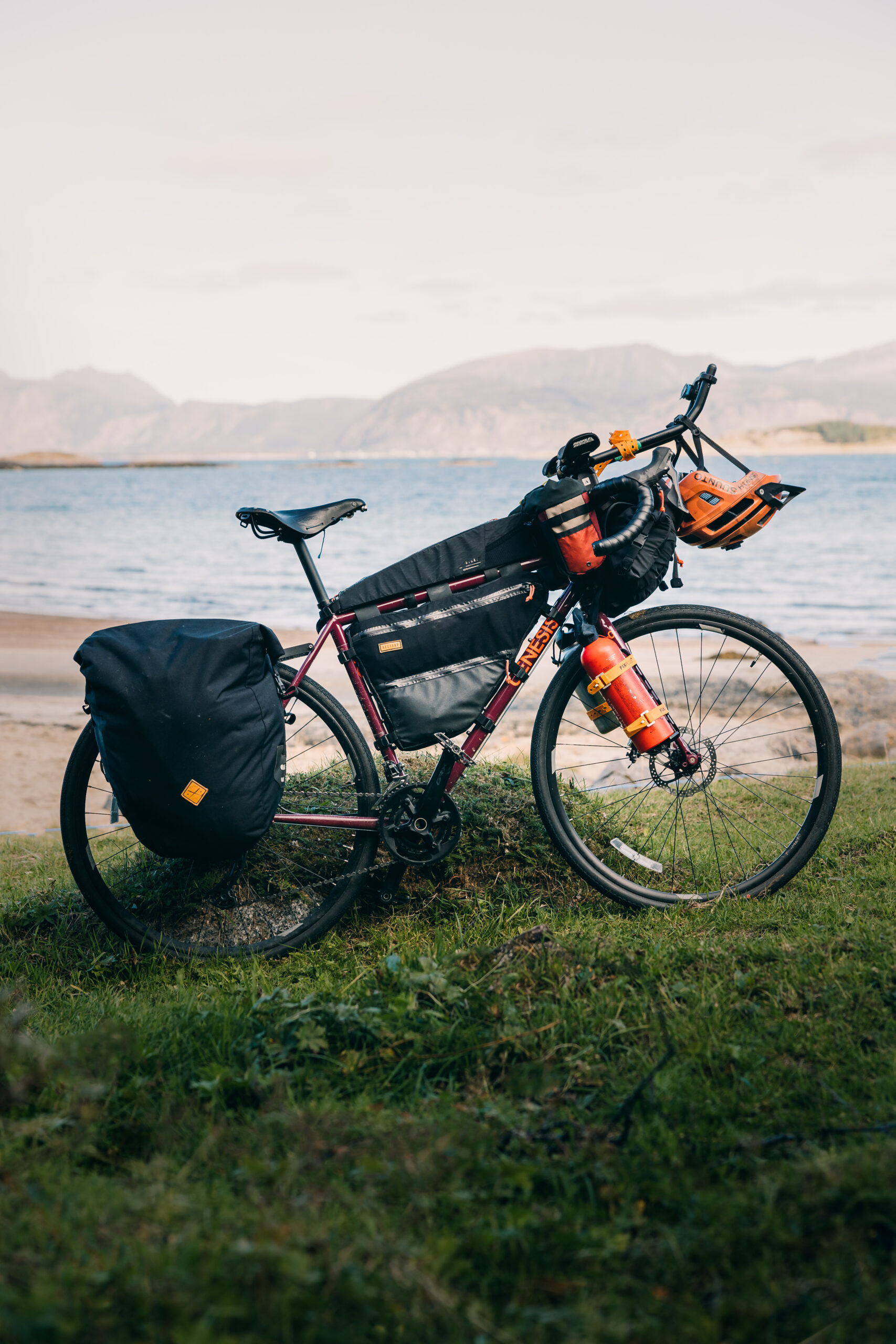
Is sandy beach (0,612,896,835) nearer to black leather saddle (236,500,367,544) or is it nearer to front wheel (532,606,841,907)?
black leather saddle (236,500,367,544)

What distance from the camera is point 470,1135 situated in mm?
1911

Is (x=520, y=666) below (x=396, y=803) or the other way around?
the other way around

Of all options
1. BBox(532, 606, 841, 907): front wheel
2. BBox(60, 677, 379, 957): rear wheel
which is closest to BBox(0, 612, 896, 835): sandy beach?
A: BBox(60, 677, 379, 957): rear wheel

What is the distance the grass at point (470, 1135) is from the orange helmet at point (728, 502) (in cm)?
136

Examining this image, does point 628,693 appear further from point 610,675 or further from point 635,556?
point 635,556

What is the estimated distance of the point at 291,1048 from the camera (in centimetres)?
232

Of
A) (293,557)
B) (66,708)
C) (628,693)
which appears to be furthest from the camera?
(293,557)

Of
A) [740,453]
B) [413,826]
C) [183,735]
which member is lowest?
[413,826]

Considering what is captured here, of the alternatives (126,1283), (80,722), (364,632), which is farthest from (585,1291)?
(80,722)

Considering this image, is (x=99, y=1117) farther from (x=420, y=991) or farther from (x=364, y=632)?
(x=364, y=632)

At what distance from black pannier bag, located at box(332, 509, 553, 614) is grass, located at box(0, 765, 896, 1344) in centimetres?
122

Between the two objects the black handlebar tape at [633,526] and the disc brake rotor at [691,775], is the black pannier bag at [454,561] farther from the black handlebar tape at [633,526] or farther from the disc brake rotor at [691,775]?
the disc brake rotor at [691,775]

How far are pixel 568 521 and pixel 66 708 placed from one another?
749 centimetres

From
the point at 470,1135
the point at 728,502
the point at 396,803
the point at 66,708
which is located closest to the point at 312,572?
the point at 396,803
